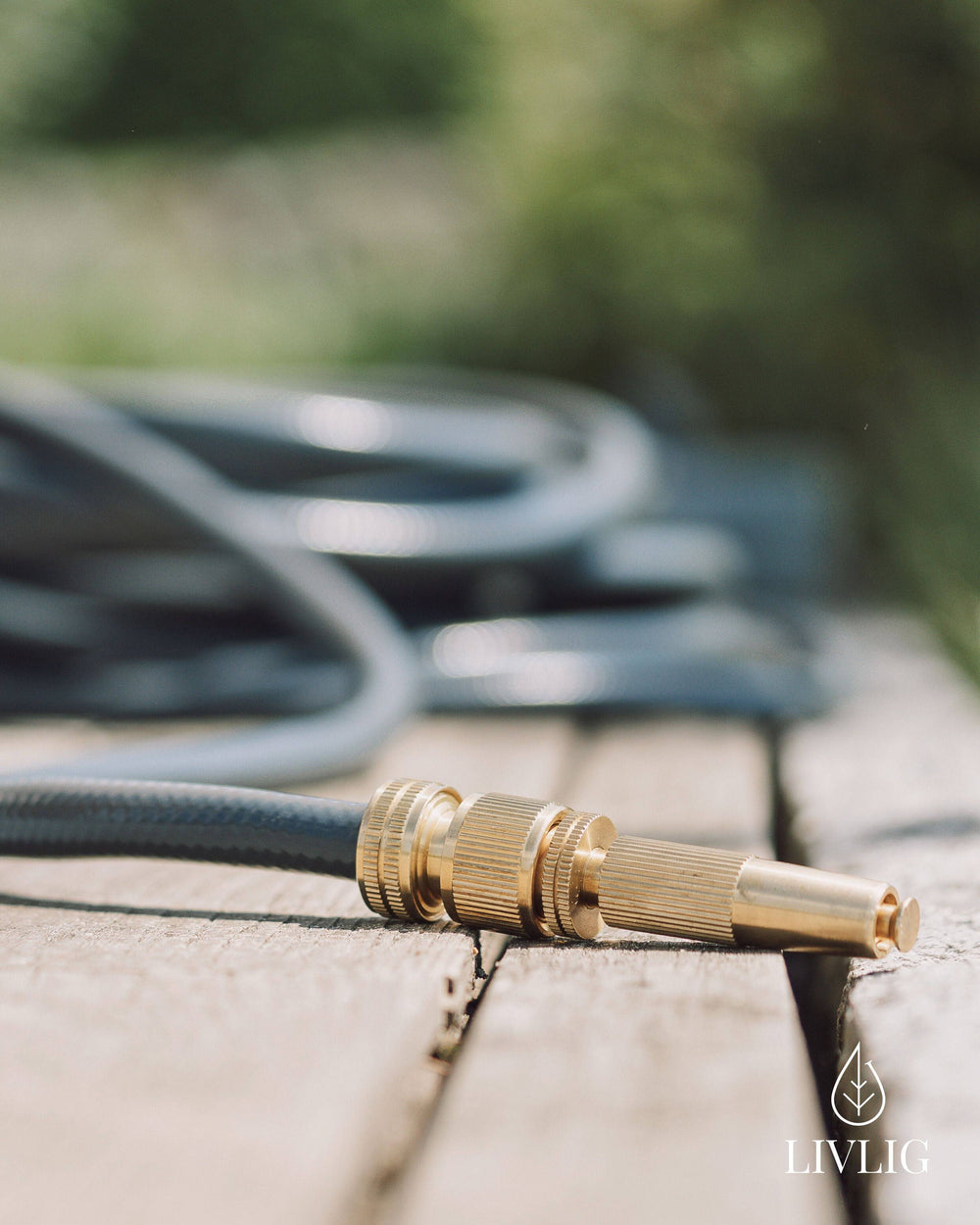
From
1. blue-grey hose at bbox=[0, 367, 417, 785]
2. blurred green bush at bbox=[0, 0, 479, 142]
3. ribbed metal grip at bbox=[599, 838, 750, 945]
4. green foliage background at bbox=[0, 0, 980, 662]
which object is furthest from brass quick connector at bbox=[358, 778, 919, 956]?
blurred green bush at bbox=[0, 0, 479, 142]

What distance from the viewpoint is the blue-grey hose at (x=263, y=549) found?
829 mm

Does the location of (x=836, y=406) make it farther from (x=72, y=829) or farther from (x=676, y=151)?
(x=72, y=829)

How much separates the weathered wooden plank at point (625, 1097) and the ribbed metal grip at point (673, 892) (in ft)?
0.04

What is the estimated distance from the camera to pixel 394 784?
1.67ft

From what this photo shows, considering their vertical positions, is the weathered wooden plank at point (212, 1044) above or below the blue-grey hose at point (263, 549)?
below

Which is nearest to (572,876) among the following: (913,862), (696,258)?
(913,862)

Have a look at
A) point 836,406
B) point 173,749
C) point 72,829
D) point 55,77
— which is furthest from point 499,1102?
point 55,77

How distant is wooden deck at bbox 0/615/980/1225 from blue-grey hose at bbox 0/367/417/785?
0.75 feet

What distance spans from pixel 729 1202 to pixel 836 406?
97.2 inches

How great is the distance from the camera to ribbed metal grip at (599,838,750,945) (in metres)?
0.47

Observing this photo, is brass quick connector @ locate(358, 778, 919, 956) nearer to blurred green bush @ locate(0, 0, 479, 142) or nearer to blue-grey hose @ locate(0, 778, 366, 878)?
blue-grey hose @ locate(0, 778, 366, 878)

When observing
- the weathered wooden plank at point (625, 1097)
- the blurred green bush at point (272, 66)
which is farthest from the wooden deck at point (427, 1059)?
the blurred green bush at point (272, 66)

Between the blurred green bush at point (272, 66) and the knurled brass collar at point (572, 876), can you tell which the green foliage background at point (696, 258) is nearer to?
the knurled brass collar at point (572, 876)

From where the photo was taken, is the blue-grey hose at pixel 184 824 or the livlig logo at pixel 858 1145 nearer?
the livlig logo at pixel 858 1145
